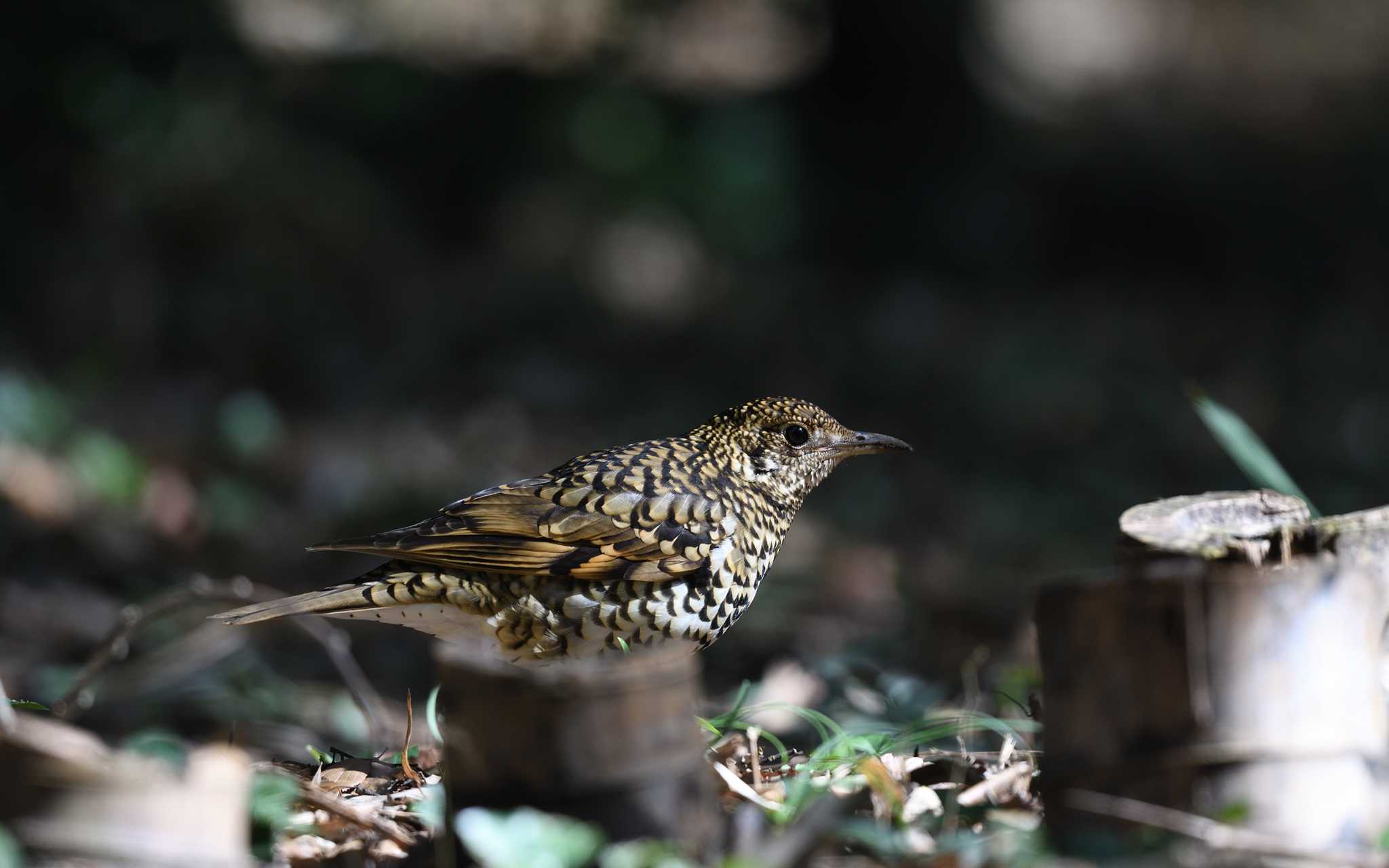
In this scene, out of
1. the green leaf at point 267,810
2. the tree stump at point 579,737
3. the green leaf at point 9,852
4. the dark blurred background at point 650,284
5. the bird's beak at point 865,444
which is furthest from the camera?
the dark blurred background at point 650,284

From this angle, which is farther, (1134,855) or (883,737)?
(883,737)

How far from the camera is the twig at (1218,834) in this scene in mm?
2246

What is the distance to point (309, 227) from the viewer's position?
37.6 feet

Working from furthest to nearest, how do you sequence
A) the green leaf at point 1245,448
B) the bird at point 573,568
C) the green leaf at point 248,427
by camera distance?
the green leaf at point 248,427 < the bird at point 573,568 < the green leaf at point 1245,448

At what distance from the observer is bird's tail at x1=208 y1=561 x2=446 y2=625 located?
3896 millimetres

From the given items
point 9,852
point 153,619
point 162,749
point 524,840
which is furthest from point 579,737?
point 153,619

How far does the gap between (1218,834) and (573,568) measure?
2.16 m

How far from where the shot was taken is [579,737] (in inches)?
91.4

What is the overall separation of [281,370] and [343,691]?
4.48 metres

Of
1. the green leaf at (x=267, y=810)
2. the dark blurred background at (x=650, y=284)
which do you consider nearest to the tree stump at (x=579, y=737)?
the green leaf at (x=267, y=810)

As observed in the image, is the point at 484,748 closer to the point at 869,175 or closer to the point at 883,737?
the point at 883,737

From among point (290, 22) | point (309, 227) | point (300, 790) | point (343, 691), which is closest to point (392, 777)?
point (300, 790)

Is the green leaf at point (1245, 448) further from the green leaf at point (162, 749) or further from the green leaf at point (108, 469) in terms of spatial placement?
the green leaf at point (108, 469)

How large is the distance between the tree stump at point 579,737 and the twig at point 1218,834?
0.72 metres
